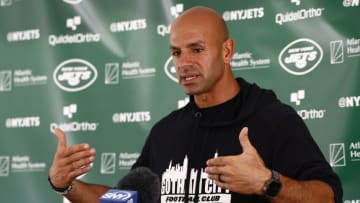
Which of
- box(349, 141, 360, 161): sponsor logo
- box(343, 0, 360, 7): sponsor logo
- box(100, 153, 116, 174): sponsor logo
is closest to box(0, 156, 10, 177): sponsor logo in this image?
box(100, 153, 116, 174): sponsor logo

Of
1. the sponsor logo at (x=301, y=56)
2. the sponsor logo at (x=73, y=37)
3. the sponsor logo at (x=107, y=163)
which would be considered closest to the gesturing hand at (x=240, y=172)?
the sponsor logo at (x=301, y=56)

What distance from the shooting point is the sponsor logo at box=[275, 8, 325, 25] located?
138 inches

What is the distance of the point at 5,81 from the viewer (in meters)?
4.31

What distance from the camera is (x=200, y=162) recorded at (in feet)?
7.77

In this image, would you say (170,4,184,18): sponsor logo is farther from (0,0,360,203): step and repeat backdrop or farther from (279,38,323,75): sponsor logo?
(279,38,323,75): sponsor logo

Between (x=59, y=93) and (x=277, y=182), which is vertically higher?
(x=59, y=93)

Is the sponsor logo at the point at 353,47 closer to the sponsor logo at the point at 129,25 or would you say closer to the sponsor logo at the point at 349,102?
the sponsor logo at the point at 349,102

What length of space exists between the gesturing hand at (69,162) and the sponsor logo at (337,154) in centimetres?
155

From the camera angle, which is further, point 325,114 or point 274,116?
point 325,114

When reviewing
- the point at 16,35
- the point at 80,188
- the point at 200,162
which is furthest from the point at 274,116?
the point at 16,35

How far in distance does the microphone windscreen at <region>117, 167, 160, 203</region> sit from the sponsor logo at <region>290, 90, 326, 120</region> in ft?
5.37

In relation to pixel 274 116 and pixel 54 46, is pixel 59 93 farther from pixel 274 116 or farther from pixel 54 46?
pixel 274 116

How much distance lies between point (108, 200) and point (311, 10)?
218 centimetres

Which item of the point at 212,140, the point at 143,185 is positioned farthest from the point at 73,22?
the point at 143,185
